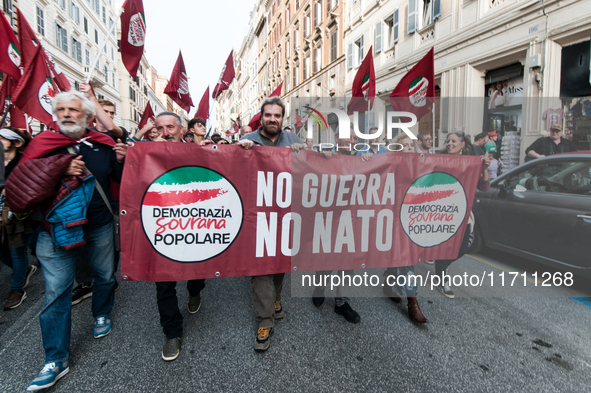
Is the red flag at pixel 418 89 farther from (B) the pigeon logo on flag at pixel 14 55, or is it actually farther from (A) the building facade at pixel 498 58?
(B) the pigeon logo on flag at pixel 14 55

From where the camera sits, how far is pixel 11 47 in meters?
4.69

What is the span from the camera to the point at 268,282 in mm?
2656

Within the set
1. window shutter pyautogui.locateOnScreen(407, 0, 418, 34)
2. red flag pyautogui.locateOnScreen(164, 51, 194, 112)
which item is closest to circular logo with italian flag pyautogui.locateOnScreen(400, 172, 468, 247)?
red flag pyautogui.locateOnScreen(164, 51, 194, 112)

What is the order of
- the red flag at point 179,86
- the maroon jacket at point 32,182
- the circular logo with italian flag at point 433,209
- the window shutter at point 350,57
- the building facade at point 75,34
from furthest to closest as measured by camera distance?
the building facade at point 75,34 < the window shutter at point 350,57 < the red flag at point 179,86 < the circular logo with italian flag at point 433,209 < the maroon jacket at point 32,182

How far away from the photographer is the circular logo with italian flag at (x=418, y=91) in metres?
5.41

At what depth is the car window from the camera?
345cm

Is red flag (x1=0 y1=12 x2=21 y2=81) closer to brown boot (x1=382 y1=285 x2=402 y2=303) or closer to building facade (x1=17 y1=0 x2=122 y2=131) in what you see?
brown boot (x1=382 y1=285 x2=402 y2=303)

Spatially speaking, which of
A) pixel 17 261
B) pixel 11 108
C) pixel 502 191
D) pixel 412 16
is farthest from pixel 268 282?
pixel 412 16

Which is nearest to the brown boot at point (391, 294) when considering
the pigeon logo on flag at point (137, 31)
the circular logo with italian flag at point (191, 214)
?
the circular logo with italian flag at point (191, 214)

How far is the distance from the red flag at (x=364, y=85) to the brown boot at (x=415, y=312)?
4755mm

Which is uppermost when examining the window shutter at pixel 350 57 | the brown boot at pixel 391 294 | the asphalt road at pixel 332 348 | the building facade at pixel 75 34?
the building facade at pixel 75 34

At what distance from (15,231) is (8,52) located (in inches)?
126

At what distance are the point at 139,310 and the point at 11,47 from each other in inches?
180

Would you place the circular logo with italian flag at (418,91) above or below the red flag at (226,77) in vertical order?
below
